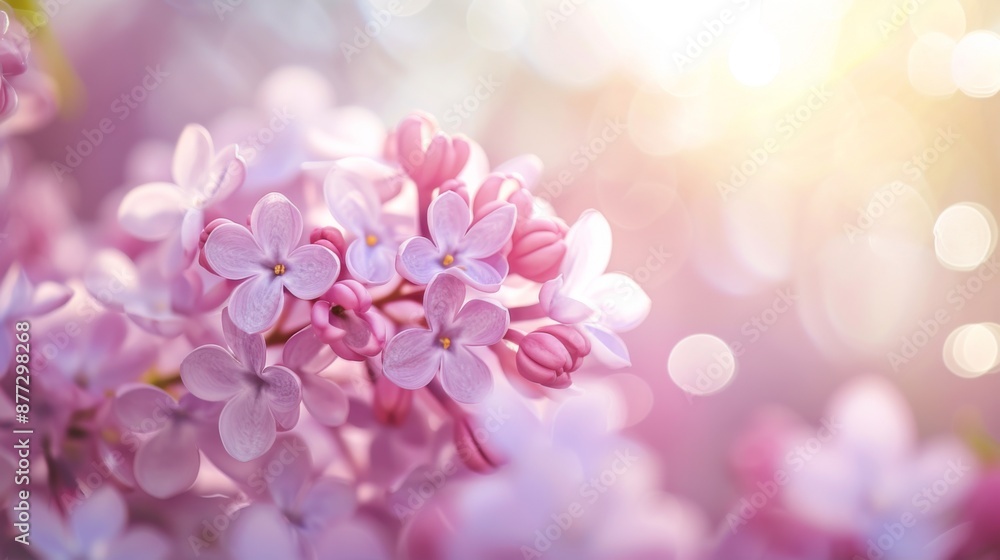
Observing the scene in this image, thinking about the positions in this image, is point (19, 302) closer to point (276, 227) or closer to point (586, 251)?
point (276, 227)

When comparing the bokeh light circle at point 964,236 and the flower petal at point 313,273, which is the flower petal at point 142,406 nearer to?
the flower petal at point 313,273

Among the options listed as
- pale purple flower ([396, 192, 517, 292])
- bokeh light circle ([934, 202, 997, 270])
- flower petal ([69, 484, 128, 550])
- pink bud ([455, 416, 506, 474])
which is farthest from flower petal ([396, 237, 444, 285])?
bokeh light circle ([934, 202, 997, 270])

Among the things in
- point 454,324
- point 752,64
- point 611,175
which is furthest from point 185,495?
point 752,64

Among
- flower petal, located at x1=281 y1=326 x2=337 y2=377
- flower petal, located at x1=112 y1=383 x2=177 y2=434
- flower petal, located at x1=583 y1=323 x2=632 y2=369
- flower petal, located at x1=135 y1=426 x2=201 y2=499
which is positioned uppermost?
flower petal, located at x1=583 y1=323 x2=632 y2=369

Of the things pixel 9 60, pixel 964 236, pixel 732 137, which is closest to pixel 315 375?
pixel 9 60

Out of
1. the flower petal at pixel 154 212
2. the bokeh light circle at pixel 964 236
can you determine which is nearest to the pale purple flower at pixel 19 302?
the flower petal at pixel 154 212

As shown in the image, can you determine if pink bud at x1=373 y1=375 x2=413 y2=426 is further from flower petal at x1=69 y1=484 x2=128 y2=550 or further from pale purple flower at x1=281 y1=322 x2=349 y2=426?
flower petal at x1=69 y1=484 x2=128 y2=550
